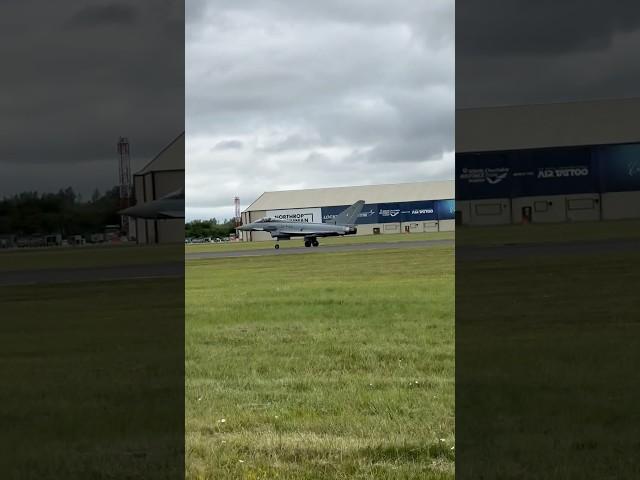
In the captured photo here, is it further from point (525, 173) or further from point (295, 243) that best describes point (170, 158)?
point (295, 243)

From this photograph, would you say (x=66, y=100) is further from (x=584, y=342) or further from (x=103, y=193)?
(x=584, y=342)

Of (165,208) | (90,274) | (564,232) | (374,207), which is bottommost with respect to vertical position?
(90,274)

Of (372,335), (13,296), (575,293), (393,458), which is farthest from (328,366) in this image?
(13,296)

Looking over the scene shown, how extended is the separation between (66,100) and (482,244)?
155cm

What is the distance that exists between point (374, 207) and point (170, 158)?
135 ft

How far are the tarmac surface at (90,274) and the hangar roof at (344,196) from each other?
132ft

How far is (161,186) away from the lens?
283 centimetres

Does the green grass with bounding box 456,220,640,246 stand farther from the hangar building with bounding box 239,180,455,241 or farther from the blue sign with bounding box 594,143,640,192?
the hangar building with bounding box 239,180,455,241

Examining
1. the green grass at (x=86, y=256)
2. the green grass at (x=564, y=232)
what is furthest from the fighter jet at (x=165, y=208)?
the green grass at (x=564, y=232)

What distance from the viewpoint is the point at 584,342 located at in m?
A: 2.87

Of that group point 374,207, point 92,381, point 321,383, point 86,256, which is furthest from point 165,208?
point 374,207

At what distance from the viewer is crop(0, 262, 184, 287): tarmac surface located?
98.7 inches

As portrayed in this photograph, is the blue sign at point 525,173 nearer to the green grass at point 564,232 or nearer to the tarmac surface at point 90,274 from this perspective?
the green grass at point 564,232

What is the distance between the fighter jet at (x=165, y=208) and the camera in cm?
280
